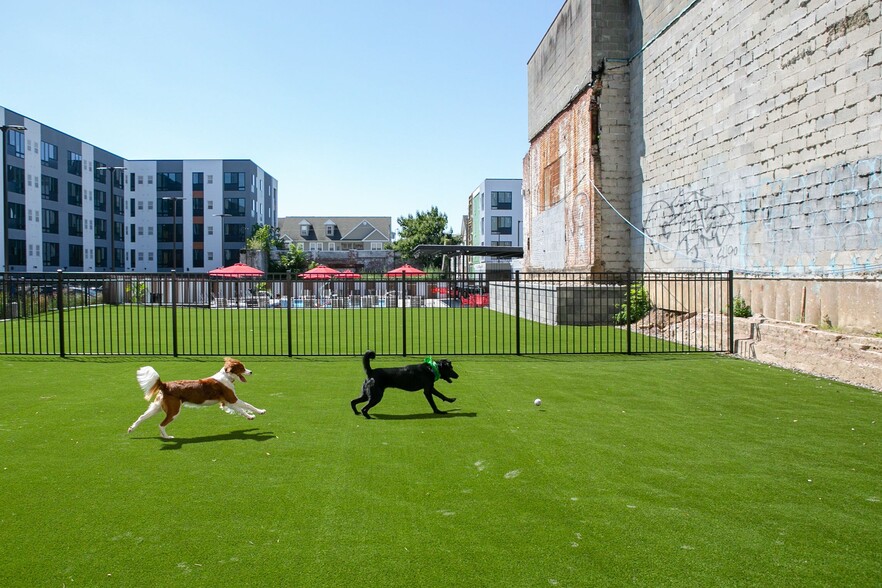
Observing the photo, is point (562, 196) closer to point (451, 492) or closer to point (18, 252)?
point (451, 492)

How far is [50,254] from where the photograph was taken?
5631 cm

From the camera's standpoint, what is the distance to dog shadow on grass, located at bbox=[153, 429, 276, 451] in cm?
629

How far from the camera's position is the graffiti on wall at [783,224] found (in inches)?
425

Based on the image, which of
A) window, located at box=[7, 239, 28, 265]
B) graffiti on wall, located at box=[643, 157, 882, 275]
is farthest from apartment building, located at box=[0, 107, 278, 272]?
graffiti on wall, located at box=[643, 157, 882, 275]

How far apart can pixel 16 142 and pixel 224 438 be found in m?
56.0

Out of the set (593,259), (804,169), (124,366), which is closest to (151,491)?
(124,366)

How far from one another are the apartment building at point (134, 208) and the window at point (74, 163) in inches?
3.7

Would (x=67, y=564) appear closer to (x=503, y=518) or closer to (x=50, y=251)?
(x=503, y=518)

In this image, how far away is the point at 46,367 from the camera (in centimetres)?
1162

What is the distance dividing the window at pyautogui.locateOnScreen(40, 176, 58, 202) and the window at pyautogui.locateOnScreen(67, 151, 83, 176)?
2926 mm

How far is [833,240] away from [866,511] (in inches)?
341

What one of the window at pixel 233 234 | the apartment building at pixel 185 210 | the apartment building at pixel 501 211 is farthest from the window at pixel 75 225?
the apartment building at pixel 501 211

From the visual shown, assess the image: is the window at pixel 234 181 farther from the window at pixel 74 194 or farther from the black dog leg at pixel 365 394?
the black dog leg at pixel 365 394

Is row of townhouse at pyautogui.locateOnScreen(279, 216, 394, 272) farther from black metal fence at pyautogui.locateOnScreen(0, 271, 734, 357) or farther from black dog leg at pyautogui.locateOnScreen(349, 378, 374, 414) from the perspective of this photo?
black dog leg at pyautogui.locateOnScreen(349, 378, 374, 414)
